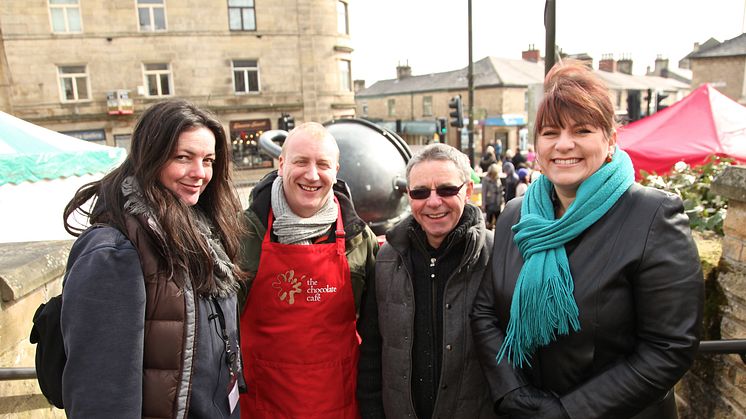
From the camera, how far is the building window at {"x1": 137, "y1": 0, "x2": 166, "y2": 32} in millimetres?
20891

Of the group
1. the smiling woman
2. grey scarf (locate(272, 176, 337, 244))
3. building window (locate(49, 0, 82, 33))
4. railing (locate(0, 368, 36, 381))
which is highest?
building window (locate(49, 0, 82, 33))

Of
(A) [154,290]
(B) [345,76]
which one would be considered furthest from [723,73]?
(A) [154,290]

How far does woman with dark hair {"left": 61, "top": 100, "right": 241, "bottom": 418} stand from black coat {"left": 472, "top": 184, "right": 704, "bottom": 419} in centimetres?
120

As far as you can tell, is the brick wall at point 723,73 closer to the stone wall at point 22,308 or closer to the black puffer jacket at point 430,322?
the black puffer jacket at point 430,322

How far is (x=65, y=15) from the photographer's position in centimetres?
2025

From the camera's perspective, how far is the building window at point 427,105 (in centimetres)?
3897

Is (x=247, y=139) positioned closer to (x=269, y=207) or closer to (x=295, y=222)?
(x=269, y=207)

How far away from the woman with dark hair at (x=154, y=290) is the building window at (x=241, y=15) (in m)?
22.2

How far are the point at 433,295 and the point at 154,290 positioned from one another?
1097 mm

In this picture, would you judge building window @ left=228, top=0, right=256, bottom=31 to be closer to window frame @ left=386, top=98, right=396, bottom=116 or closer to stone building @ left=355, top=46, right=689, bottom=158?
stone building @ left=355, top=46, right=689, bottom=158

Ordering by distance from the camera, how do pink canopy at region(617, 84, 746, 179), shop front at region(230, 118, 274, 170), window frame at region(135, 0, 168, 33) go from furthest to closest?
shop front at region(230, 118, 274, 170) < window frame at region(135, 0, 168, 33) < pink canopy at region(617, 84, 746, 179)

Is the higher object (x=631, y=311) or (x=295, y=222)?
(x=295, y=222)

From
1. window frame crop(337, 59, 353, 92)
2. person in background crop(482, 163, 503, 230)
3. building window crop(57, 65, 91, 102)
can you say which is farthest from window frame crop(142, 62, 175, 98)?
person in background crop(482, 163, 503, 230)

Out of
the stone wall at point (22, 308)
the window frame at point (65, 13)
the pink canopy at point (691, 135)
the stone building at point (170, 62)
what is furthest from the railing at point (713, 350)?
the window frame at point (65, 13)
